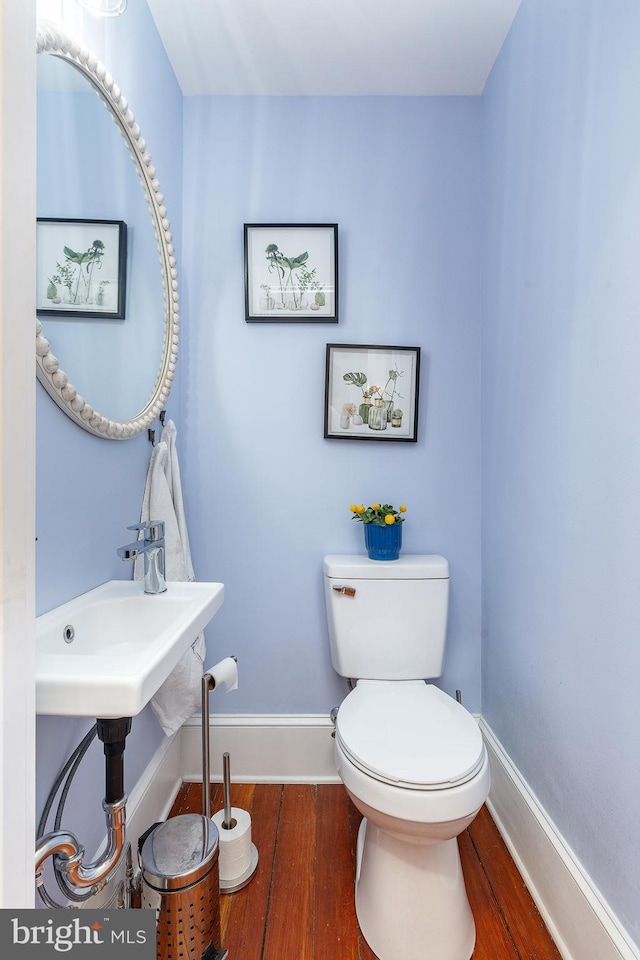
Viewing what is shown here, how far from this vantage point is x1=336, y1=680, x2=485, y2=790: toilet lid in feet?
3.44

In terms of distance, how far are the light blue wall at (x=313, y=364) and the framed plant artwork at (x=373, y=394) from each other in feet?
0.14

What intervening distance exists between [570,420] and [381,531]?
668 millimetres

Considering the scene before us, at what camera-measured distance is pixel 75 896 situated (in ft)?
2.65

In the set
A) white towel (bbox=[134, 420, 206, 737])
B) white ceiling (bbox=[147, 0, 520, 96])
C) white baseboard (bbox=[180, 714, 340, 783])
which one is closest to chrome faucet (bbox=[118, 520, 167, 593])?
white towel (bbox=[134, 420, 206, 737])

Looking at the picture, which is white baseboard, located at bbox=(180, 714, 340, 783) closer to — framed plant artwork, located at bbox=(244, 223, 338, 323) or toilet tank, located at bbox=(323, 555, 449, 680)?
toilet tank, located at bbox=(323, 555, 449, 680)

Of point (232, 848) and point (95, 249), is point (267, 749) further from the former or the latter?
point (95, 249)

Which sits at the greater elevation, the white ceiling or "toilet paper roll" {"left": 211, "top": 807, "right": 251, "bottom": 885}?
the white ceiling

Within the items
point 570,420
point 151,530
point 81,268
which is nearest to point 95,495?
point 151,530

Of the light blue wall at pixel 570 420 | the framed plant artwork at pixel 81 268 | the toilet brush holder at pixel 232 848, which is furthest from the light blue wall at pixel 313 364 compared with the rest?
the framed plant artwork at pixel 81 268

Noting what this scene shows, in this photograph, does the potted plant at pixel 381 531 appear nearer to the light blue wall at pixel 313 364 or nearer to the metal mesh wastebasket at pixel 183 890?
the light blue wall at pixel 313 364

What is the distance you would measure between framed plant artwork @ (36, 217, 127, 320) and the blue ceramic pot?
95cm

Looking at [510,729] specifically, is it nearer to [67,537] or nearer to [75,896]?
[75,896]

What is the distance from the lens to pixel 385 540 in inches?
63.0

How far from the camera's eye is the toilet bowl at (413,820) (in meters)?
1.02
